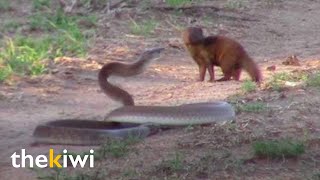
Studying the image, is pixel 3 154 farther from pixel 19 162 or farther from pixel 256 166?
pixel 256 166

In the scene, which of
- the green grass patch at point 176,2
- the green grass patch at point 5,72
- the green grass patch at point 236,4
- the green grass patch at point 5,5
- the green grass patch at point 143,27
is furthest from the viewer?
the green grass patch at point 236,4

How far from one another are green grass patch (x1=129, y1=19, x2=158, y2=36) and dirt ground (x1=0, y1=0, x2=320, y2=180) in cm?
10

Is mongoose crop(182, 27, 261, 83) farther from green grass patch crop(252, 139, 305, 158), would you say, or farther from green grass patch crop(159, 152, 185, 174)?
green grass patch crop(159, 152, 185, 174)

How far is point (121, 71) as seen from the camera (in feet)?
22.7

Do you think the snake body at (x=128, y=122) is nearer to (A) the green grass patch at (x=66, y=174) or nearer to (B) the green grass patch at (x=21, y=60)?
(A) the green grass patch at (x=66, y=174)

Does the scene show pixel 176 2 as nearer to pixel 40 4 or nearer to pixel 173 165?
pixel 40 4

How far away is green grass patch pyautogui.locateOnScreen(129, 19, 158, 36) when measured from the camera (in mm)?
11680

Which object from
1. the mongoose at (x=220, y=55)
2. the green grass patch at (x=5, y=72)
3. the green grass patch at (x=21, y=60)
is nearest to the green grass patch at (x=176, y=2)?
the green grass patch at (x=21, y=60)

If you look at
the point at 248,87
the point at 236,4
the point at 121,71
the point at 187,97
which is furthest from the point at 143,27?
the point at 121,71

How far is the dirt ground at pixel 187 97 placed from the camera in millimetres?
5750

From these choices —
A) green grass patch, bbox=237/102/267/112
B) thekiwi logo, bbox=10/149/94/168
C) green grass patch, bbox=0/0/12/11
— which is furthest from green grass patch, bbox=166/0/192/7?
thekiwi logo, bbox=10/149/94/168

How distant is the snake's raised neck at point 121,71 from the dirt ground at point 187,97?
0.51m

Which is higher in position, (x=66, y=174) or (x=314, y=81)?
(x=314, y=81)

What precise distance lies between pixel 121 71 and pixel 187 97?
1401mm
